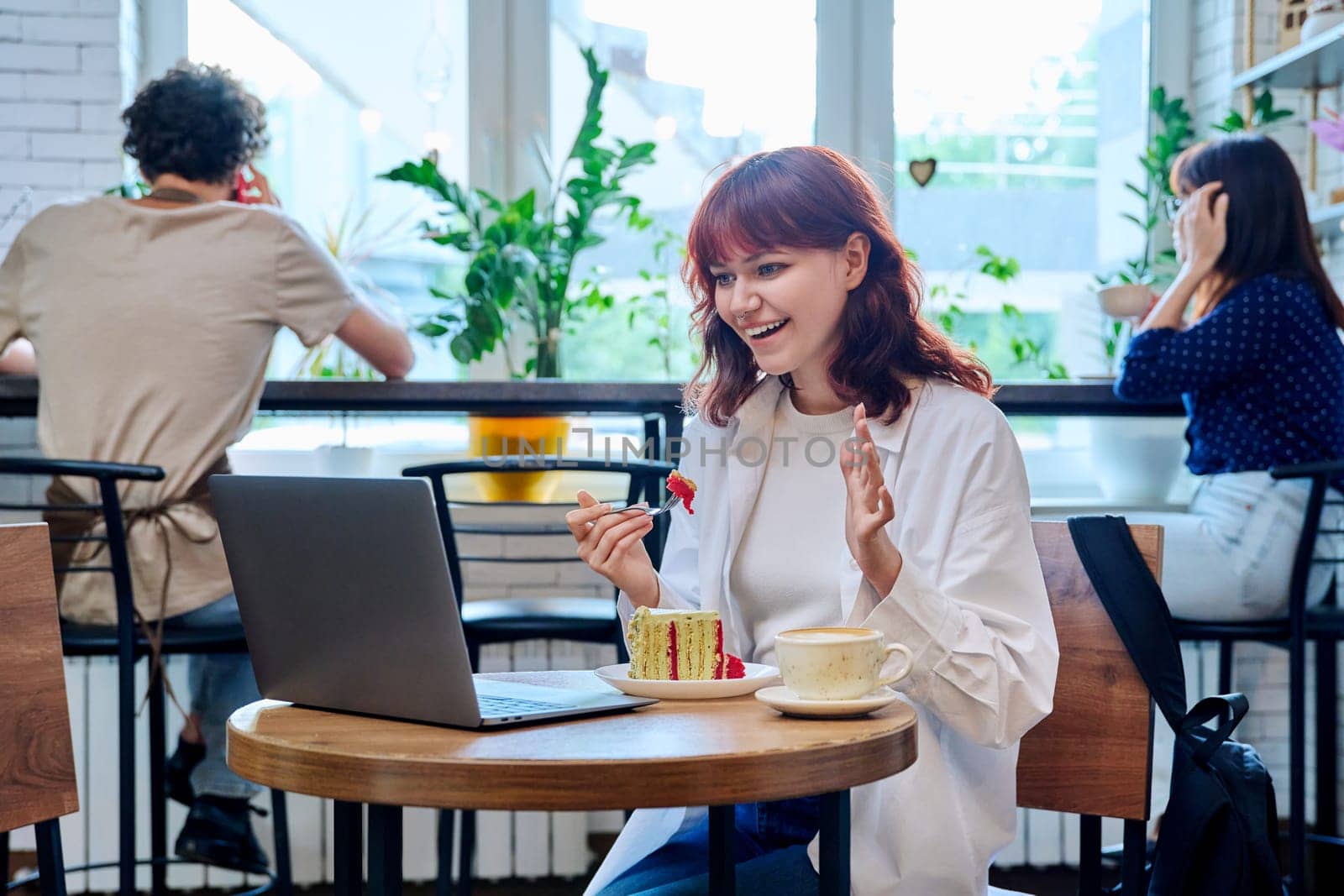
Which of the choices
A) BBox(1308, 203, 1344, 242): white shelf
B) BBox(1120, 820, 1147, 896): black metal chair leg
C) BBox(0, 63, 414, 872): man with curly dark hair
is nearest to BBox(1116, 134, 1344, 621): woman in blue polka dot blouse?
BBox(1308, 203, 1344, 242): white shelf

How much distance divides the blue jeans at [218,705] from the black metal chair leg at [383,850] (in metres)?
1.45

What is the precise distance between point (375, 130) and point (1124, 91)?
6.73ft

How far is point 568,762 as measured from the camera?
0.90 m

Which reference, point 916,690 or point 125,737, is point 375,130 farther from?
point 916,690

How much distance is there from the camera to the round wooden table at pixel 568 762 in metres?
0.90

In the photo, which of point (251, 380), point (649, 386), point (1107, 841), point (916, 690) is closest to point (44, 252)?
point (251, 380)

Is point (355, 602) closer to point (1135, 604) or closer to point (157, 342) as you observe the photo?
point (1135, 604)

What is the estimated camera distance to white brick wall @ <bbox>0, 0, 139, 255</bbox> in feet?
10.4

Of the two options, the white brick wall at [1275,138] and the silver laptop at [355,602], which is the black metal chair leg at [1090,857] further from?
the white brick wall at [1275,138]

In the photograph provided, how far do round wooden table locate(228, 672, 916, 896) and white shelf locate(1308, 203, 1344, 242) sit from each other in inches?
93.6

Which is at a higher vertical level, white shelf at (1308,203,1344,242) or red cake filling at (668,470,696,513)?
white shelf at (1308,203,1344,242)

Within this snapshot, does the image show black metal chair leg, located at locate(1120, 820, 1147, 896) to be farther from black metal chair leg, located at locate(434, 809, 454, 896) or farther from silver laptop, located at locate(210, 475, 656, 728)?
black metal chair leg, located at locate(434, 809, 454, 896)

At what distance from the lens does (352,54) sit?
11.8 feet

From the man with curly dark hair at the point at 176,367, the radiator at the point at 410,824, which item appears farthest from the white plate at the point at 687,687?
the radiator at the point at 410,824
